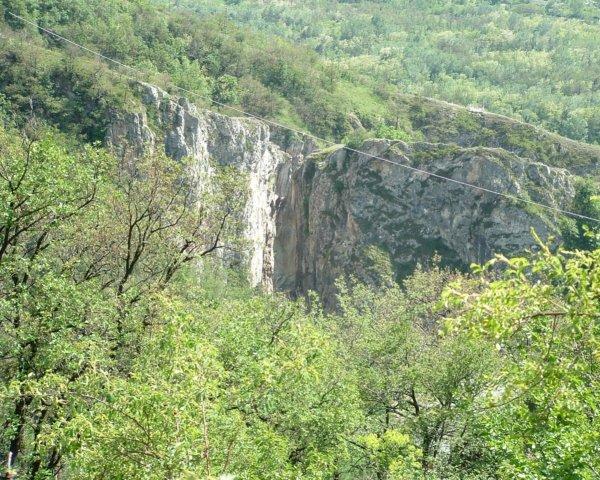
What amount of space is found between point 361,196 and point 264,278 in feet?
42.3

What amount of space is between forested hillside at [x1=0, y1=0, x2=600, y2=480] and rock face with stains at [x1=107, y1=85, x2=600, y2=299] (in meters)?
0.21

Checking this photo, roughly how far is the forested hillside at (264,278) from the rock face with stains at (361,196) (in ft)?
0.69

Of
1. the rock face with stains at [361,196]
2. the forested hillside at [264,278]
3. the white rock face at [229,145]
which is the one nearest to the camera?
the forested hillside at [264,278]

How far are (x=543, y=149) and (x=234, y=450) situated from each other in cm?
7630

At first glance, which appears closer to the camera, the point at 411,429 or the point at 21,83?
the point at 411,429

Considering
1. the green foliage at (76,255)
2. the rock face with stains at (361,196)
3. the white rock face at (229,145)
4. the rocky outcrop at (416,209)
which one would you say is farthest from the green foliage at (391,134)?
the green foliage at (76,255)

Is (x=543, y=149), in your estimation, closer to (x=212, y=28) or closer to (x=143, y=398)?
(x=212, y=28)

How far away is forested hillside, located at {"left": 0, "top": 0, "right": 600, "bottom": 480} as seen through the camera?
791cm

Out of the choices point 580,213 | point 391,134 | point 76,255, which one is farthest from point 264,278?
point 76,255

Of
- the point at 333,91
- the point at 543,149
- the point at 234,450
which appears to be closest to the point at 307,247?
the point at 543,149

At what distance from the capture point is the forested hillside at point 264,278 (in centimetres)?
791

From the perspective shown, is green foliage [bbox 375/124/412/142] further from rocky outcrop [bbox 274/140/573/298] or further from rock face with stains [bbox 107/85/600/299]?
rocky outcrop [bbox 274/140/573/298]

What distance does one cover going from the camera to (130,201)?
18.6 metres

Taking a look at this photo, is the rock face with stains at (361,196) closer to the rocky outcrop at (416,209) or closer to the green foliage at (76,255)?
the rocky outcrop at (416,209)
